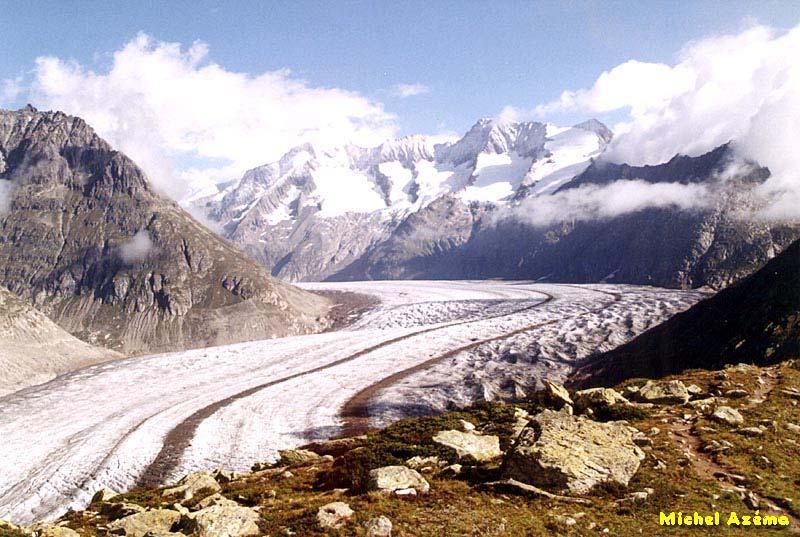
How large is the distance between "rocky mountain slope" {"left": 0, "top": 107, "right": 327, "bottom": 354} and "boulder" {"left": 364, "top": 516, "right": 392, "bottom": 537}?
14632cm

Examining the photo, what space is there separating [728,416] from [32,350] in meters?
125

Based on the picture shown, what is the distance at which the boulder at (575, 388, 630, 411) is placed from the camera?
26.7 meters

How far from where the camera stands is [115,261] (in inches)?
6772

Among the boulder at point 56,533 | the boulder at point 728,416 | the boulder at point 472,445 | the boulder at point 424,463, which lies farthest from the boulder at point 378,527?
the boulder at point 728,416

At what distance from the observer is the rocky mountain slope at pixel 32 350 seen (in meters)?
95.4

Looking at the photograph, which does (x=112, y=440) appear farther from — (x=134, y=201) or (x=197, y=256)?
(x=134, y=201)

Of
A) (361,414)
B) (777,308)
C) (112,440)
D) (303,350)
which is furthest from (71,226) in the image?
(777,308)

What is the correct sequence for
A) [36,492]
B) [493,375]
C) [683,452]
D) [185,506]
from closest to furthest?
[683,452] → [185,506] → [36,492] → [493,375]

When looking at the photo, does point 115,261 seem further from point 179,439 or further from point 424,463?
point 424,463

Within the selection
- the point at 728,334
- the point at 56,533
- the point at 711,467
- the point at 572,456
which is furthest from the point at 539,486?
the point at 728,334

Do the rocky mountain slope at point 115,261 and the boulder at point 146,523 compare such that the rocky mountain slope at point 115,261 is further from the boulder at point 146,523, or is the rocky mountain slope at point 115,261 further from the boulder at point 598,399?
the boulder at point 146,523

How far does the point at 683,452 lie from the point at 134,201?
205 meters

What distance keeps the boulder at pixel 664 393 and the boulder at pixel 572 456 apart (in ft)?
31.7

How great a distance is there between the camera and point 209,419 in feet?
199
